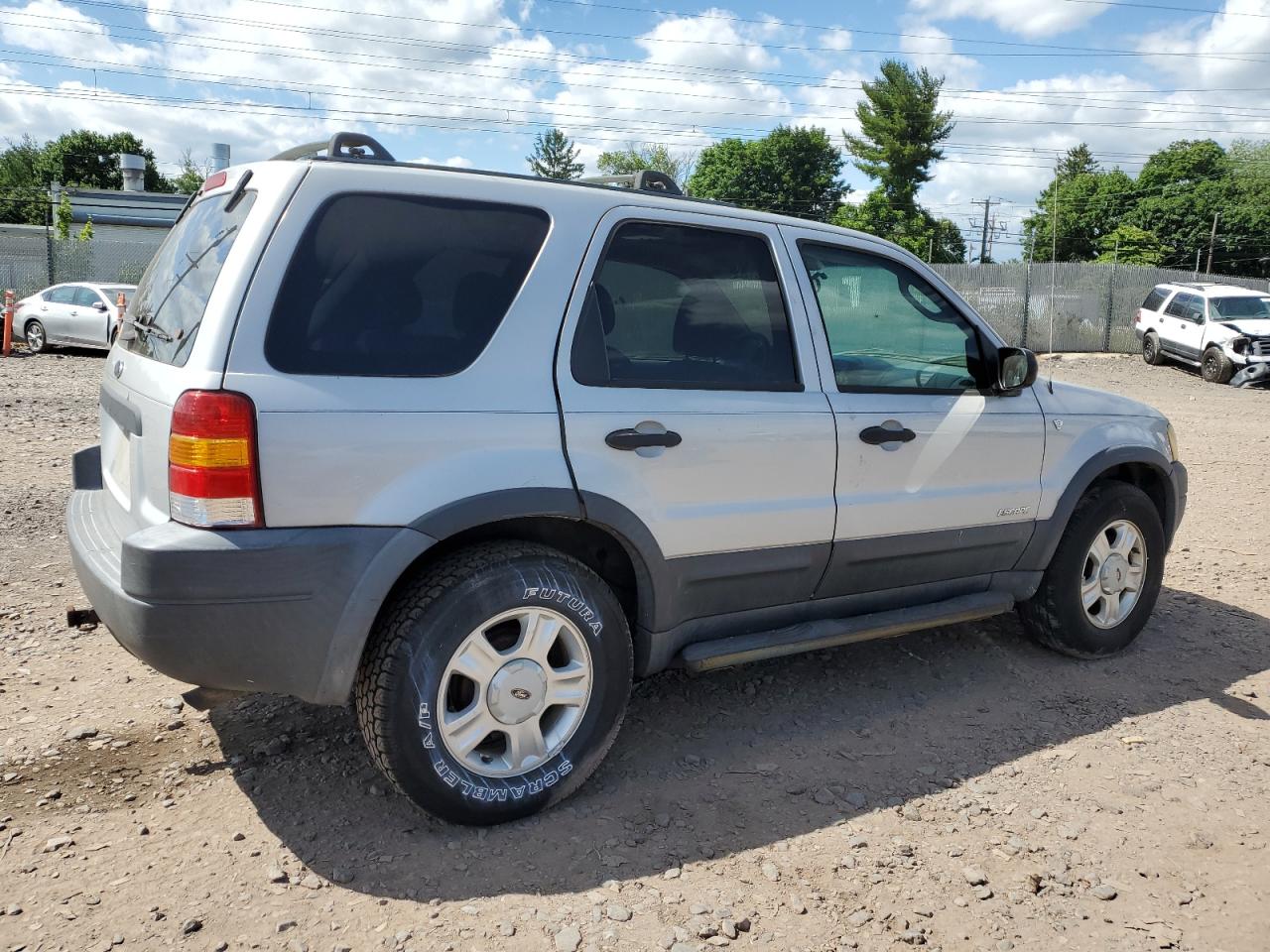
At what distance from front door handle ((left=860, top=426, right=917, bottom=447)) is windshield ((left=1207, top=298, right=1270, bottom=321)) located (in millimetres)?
19468

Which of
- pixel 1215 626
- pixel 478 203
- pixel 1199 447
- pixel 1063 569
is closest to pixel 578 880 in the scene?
pixel 478 203

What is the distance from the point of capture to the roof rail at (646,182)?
12.3 ft

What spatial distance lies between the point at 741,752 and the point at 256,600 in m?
1.83

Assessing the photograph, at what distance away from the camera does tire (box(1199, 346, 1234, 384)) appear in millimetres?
19219

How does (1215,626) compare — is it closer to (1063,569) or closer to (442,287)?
(1063,569)

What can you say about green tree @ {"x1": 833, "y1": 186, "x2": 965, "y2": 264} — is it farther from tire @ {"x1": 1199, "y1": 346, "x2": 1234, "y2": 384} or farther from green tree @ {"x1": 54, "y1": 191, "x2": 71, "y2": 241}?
green tree @ {"x1": 54, "y1": 191, "x2": 71, "y2": 241}

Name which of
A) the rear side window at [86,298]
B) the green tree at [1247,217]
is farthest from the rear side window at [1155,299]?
the green tree at [1247,217]

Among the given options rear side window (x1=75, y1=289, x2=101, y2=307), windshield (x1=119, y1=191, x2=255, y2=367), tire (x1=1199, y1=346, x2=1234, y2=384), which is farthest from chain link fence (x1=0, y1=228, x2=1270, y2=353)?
windshield (x1=119, y1=191, x2=255, y2=367)

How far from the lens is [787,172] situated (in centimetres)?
7600

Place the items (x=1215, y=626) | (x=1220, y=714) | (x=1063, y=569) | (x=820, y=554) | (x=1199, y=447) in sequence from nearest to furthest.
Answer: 1. (x=820, y=554)
2. (x=1220, y=714)
3. (x=1063, y=569)
4. (x=1215, y=626)
5. (x=1199, y=447)

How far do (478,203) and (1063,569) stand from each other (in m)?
3.01

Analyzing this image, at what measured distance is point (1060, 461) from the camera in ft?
14.1

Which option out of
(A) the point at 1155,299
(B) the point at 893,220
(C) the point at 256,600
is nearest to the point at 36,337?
(C) the point at 256,600

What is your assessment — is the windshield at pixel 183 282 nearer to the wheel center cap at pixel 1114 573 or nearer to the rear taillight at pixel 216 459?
the rear taillight at pixel 216 459
